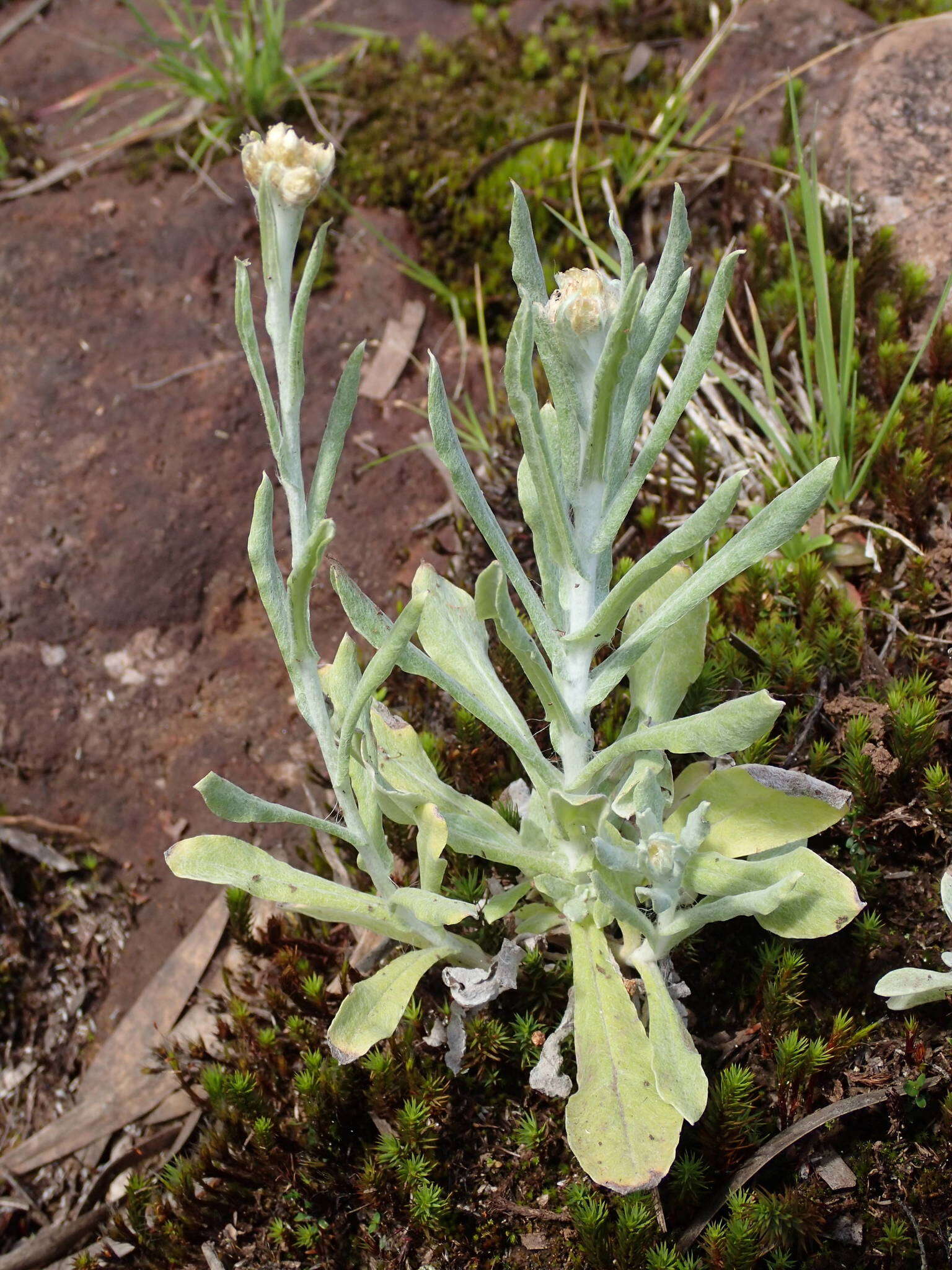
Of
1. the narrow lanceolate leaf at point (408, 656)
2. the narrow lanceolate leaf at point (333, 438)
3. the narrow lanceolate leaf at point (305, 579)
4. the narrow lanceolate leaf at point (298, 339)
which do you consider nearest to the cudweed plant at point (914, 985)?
the narrow lanceolate leaf at point (408, 656)

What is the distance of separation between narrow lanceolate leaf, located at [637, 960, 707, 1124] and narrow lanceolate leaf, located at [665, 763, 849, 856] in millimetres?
351

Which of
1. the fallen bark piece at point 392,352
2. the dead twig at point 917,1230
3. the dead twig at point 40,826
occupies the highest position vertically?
the fallen bark piece at point 392,352

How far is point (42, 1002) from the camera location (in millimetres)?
3043

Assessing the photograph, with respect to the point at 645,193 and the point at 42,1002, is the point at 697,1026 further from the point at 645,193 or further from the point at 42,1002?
the point at 645,193

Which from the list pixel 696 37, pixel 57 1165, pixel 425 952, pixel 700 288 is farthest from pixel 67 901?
pixel 696 37

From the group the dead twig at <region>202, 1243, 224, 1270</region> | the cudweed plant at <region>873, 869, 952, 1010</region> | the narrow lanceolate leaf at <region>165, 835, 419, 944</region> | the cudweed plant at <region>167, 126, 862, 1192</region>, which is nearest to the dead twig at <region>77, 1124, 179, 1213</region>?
the dead twig at <region>202, 1243, 224, 1270</region>

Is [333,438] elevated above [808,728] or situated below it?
above

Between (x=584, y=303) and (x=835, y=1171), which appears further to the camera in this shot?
(x=835, y=1171)

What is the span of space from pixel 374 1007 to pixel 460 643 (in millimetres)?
792

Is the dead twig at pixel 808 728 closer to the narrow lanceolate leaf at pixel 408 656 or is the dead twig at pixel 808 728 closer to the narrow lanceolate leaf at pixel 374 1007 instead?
the narrow lanceolate leaf at pixel 408 656

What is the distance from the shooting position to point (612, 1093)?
1931 millimetres

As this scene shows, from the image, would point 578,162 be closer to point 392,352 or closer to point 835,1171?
point 392,352

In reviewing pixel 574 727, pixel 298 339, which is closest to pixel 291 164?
pixel 298 339

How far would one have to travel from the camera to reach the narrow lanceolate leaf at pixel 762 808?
2.14 metres
